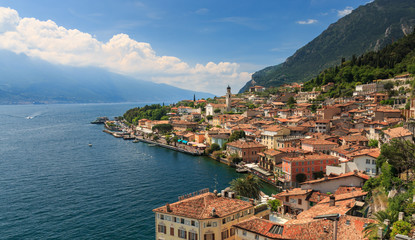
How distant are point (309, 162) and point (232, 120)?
167 feet

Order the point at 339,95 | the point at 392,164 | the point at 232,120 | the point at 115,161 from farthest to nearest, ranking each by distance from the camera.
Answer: the point at 232,120
the point at 339,95
the point at 115,161
the point at 392,164

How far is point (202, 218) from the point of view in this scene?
808 inches

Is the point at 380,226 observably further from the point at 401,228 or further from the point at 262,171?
the point at 262,171

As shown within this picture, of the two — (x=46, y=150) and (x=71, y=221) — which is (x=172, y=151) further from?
(x=71, y=221)

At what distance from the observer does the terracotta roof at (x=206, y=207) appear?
21281mm

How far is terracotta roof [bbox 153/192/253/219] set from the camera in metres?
21.3

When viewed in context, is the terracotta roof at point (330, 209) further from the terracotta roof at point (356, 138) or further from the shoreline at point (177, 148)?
the terracotta roof at point (356, 138)

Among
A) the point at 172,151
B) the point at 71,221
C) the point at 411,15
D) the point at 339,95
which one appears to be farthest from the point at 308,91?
the point at 411,15

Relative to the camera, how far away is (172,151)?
8369cm

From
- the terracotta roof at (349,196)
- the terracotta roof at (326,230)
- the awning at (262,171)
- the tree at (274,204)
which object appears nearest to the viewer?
the terracotta roof at (326,230)

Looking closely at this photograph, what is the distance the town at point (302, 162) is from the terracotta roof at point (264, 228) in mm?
68

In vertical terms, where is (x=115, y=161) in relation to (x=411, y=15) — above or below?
below

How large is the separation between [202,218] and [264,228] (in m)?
4.40

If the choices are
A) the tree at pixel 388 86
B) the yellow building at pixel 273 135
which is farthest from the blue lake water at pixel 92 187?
the tree at pixel 388 86
